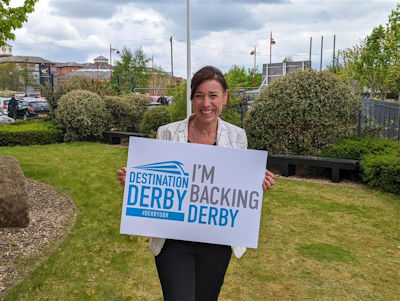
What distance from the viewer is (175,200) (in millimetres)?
2732

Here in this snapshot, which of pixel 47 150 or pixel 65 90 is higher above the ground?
pixel 65 90

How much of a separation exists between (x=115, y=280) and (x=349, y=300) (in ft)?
8.32

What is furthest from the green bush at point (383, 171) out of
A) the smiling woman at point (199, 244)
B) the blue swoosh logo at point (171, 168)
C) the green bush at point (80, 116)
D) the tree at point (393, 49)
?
the tree at point (393, 49)

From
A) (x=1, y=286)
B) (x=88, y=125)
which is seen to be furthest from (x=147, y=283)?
(x=88, y=125)

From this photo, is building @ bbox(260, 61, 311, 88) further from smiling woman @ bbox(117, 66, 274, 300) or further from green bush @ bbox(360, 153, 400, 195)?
smiling woman @ bbox(117, 66, 274, 300)

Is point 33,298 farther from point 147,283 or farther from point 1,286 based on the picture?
point 147,283

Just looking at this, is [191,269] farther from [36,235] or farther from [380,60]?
[380,60]

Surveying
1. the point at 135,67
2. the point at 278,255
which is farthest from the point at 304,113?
the point at 135,67

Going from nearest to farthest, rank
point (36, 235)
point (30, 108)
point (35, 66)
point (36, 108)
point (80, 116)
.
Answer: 1. point (36, 235)
2. point (80, 116)
3. point (30, 108)
4. point (36, 108)
5. point (35, 66)

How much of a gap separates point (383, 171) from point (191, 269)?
7.15m

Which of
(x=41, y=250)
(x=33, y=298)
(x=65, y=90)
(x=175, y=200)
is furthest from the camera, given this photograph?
(x=65, y=90)

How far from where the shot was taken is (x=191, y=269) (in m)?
2.68

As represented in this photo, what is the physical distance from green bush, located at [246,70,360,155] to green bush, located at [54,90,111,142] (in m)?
7.75

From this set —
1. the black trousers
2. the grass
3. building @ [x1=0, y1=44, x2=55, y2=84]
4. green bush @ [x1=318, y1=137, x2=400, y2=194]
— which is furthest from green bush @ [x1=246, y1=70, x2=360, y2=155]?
the black trousers
